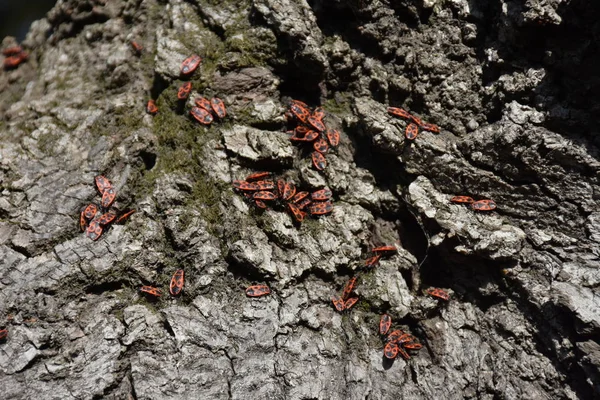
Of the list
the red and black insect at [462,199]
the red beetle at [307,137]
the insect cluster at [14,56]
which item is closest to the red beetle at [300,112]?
the red beetle at [307,137]

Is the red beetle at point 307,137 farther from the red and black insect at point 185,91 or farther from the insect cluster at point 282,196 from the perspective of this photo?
the red and black insect at point 185,91

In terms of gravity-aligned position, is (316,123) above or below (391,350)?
above

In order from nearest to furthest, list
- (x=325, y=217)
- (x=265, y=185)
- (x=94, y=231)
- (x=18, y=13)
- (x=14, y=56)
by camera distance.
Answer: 1. (x=94, y=231)
2. (x=265, y=185)
3. (x=325, y=217)
4. (x=14, y=56)
5. (x=18, y=13)

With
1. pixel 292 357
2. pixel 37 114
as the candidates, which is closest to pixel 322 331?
pixel 292 357

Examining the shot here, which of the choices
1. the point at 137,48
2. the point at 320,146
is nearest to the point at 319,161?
the point at 320,146

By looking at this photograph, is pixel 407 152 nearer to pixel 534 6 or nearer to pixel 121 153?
pixel 534 6

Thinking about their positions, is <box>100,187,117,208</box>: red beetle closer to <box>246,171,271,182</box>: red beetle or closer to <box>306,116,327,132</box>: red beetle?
<box>246,171,271,182</box>: red beetle

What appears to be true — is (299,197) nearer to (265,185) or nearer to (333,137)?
(265,185)

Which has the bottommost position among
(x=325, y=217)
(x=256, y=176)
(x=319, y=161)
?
(x=325, y=217)
